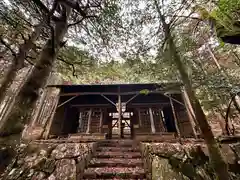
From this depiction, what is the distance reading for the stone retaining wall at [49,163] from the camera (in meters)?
2.87

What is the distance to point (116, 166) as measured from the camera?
379 cm

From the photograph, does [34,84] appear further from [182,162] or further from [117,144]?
[117,144]

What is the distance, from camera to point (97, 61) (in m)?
6.84

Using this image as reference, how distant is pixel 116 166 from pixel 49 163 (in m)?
1.72

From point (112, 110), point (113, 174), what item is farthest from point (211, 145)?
point (112, 110)

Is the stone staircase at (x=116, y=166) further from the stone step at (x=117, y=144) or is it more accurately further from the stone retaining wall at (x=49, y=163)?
the stone step at (x=117, y=144)

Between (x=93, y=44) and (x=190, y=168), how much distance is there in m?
5.65

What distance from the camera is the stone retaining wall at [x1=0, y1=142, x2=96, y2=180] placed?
2873 mm

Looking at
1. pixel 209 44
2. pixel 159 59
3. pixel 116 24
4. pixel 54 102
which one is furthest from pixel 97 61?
Result: pixel 209 44

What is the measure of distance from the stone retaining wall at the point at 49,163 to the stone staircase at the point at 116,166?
292 millimetres

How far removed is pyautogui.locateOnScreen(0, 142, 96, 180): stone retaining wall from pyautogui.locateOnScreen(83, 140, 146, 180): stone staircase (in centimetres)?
29

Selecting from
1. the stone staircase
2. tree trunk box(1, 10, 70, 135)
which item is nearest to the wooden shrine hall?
the stone staircase

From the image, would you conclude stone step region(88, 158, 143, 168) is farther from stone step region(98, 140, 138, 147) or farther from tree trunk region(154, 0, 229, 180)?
tree trunk region(154, 0, 229, 180)

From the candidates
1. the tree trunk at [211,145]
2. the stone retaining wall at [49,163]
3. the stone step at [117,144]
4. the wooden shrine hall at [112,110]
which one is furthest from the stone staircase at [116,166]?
the wooden shrine hall at [112,110]
